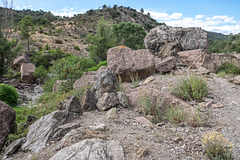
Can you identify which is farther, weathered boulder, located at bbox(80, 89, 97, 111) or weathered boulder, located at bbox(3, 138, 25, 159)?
weathered boulder, located at bbox(80, 89, 97, 111)

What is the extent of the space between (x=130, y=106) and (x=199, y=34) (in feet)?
26.7

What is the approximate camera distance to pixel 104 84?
18.5ft

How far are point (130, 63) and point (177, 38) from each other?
5.44 m

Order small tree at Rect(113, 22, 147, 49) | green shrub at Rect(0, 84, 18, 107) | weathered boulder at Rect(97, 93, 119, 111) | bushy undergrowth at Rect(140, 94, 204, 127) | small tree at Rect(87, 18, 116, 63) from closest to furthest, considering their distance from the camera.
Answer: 1. bushy undergrowth at Rect(140, 94, 204, 127)
2. weathered boulder at Rect(97, 93, 119, 111)
3. green shrub at Rect(0, 84, 18, 107)
4. small tree at Rect(87, 18, 116, 63)
5. small tree at Rect(113, 22, 147, 49)

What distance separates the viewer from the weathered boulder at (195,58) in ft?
26.6

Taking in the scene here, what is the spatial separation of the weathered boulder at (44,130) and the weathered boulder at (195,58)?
6.24 metres

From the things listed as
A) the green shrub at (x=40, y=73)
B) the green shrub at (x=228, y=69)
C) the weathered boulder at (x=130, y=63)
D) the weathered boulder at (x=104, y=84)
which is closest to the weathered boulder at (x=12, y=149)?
the weathered boulder at (x=104, y=84)

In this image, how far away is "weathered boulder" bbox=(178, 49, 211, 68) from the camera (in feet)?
26.6

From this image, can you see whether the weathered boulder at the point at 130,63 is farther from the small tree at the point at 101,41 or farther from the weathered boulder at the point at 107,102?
the small tree at the point at 101,41

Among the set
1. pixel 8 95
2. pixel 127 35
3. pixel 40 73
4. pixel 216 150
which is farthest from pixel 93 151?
pixel 127 35

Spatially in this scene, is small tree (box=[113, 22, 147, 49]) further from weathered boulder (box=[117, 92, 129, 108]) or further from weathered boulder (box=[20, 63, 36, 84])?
weathered boulder (box=[117, 92, 129, 108])

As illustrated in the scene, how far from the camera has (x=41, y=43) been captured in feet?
104

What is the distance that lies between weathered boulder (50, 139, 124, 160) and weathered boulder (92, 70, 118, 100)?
2704mm

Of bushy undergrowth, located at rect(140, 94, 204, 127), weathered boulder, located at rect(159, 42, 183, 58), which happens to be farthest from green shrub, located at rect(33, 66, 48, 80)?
bushy undergrowth, located at rect(140, 94, 204, 127)
